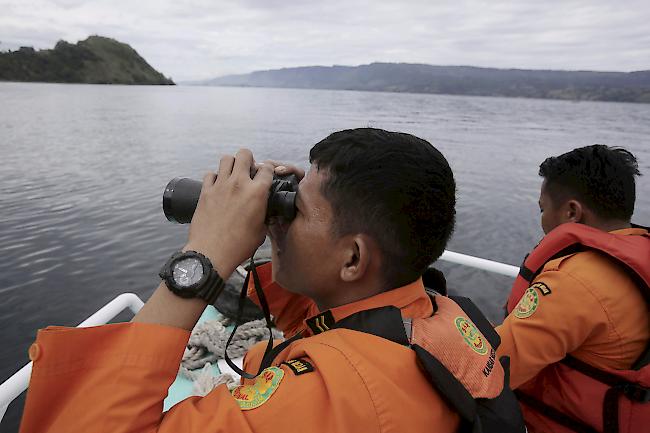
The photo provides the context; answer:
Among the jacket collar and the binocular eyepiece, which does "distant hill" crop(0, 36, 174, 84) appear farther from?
the jacket collar

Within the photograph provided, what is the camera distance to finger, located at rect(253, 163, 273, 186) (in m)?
1.16

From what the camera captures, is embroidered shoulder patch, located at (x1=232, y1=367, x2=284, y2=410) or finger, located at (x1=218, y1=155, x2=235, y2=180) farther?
finger, located at (x1=218, y1=155, x2=235, y2=180)

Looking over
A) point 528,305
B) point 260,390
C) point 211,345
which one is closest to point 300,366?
point 260,390

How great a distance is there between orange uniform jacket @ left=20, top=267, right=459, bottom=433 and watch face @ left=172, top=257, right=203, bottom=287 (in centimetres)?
11

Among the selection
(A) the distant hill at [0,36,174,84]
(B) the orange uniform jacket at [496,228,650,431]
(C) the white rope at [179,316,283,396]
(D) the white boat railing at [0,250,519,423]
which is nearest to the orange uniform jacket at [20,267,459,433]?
(D) the white boat railing at [0,250,519,423]

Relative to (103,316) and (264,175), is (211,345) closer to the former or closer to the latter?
(103,316)

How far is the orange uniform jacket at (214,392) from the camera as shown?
35.0 inches

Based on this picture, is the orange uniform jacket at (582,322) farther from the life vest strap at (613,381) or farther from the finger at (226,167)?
the finger at (226,167)

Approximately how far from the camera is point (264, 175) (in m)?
1.18

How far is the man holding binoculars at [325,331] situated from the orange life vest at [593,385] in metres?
0.90

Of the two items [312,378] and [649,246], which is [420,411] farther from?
[649,246]

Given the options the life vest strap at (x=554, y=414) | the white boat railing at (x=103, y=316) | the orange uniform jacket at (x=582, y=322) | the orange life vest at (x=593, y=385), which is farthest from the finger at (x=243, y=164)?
the life vest strap at (x=554, y=414)

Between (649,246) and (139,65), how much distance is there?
389 feet

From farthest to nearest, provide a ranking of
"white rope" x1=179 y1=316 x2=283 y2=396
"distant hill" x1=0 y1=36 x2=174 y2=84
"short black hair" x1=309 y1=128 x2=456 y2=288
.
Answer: "distant hill" x1=0 y1=36 x2=174 y2=84
"white rope" x1=179 y1=316 x2=283 y2=396
"short black hair" x1=309 y1=128 x2=456 y2=288
